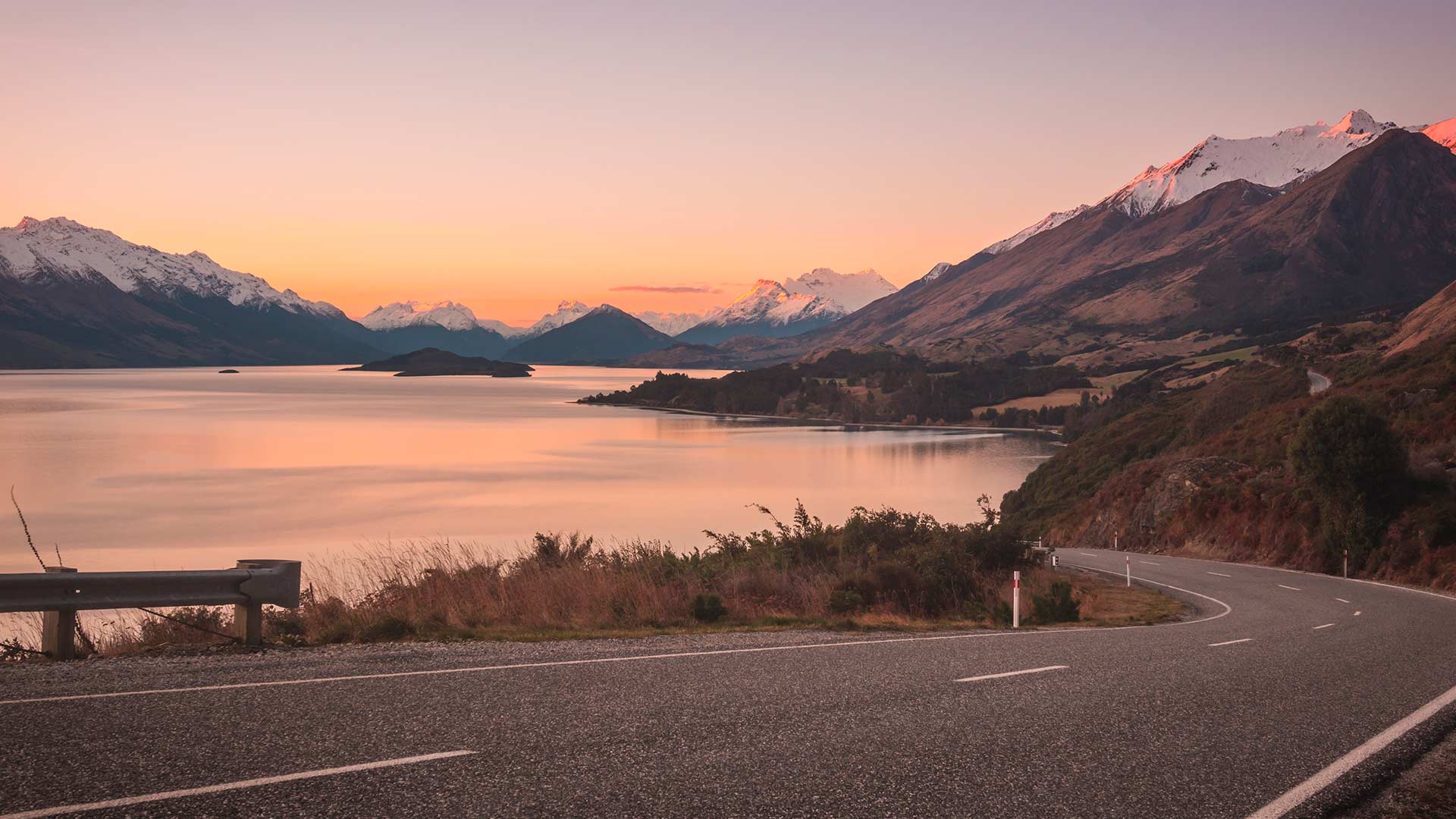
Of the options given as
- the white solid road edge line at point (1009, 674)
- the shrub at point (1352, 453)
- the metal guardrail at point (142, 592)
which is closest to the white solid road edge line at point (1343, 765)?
the white solid road edge line at point (1009, 674)

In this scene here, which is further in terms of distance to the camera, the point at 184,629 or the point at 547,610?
the point at 547,610

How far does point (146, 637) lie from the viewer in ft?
38.0

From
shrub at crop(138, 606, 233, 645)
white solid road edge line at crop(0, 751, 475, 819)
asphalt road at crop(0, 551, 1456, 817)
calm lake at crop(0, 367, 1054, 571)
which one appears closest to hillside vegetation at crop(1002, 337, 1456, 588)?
asphalt road at crop(0, 551, 1456, 817)

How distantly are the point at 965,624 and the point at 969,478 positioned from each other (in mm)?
98522

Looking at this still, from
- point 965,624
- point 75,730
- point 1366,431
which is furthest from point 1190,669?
point 1366,431

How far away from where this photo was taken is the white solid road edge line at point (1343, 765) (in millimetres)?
6688

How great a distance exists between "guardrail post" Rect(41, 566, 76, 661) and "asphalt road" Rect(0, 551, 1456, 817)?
27.1 inches

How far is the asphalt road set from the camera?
6.34 m

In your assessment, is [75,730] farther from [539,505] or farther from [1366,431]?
[539,505]

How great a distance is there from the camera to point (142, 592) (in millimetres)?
10445

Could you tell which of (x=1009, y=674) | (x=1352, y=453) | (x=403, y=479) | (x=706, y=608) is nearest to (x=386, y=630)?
(x=706, y=608)

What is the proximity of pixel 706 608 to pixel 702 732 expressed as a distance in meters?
7.89

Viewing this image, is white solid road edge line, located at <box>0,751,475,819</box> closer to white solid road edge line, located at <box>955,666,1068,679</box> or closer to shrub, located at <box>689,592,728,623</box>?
white solid road edge line, located at <box>955,666,1068,679</box>

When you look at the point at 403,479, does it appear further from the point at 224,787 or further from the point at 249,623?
the point at 224,787
